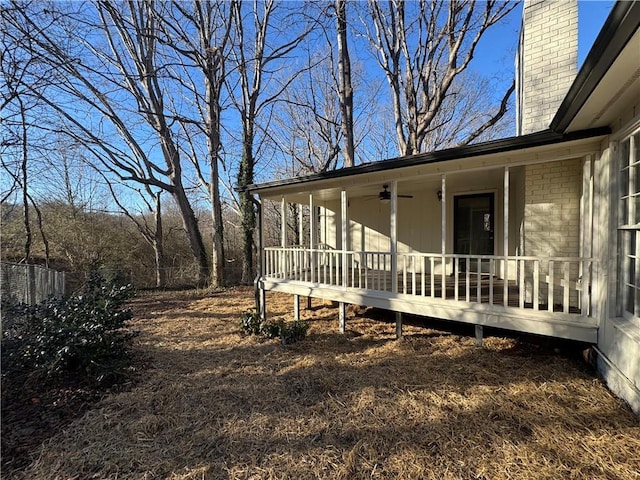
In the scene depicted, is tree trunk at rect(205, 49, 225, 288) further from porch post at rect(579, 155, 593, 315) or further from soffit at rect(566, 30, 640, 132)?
soffit at rect(566, 30, 640, 132)

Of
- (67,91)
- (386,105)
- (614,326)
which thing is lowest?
(614,326)

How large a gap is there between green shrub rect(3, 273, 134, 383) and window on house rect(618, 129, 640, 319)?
5.69 meters

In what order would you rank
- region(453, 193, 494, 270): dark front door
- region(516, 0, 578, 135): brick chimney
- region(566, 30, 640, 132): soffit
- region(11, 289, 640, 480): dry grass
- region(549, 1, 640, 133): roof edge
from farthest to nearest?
region(453, 193, 494, 270): dark front door → region(516, 0, 578, 135): brick chimney → region(11, 289, 640, 480): dry grass → region(566, 30, 640, 132): soffit → region(549, 1, 640, 133): roof edge

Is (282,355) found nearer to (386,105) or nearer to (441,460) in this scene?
(441,460)

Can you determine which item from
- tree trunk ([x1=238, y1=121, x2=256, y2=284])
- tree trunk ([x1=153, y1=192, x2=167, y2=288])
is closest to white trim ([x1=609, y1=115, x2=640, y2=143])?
tree trunk ([x1=238, y1=121, x2=256, y2=284])

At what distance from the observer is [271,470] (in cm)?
225

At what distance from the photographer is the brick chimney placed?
522 centimetres

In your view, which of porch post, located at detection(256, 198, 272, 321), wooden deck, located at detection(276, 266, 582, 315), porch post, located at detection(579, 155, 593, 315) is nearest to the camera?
porch post, located at detection(579, 155, 593, 315)

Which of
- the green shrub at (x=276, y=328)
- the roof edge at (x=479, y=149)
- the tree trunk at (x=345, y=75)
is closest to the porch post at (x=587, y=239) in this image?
the roof edge at (x=479, y=149)

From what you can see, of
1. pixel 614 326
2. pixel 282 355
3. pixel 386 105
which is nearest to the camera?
pixel 614 326

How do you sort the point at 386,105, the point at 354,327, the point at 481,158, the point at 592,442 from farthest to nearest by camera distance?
the point at 386,105 → the point at 354,327 → the point at 481,158 → the point at 592,442

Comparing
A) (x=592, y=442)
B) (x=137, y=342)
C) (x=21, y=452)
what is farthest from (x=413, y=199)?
(x=21, y=452)

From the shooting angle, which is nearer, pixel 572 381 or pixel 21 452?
pixel 21 452

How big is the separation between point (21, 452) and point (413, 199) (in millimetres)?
7784
